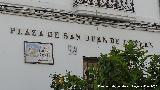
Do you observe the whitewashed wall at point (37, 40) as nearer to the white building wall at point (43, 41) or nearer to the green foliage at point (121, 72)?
the white building wall at point (43, 41)

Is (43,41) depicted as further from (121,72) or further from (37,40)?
(121,72)

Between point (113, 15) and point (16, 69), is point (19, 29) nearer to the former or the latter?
point (16, 69)

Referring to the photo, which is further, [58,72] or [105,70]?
[58,72]

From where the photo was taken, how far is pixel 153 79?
8367 millimetres

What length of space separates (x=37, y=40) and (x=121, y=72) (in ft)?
12.0

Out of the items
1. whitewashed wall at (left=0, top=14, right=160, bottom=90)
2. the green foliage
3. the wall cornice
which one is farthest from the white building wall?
the green foliage

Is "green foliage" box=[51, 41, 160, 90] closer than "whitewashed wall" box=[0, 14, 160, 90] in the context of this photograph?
Yes

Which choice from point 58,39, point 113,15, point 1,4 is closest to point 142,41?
point 113,15

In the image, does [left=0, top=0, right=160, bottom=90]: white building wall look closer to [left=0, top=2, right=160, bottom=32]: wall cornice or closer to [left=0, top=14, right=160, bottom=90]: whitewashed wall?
[left=0, top=14, right=160, bottom=90]: whitewashed wall

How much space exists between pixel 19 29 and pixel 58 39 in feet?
3.96

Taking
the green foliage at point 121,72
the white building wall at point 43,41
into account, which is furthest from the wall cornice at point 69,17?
the green foliage at point 121,72

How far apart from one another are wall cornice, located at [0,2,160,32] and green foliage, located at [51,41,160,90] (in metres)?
2.85

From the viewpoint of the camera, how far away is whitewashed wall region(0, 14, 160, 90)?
34.7 ft

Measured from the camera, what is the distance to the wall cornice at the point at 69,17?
1084 centimetres
